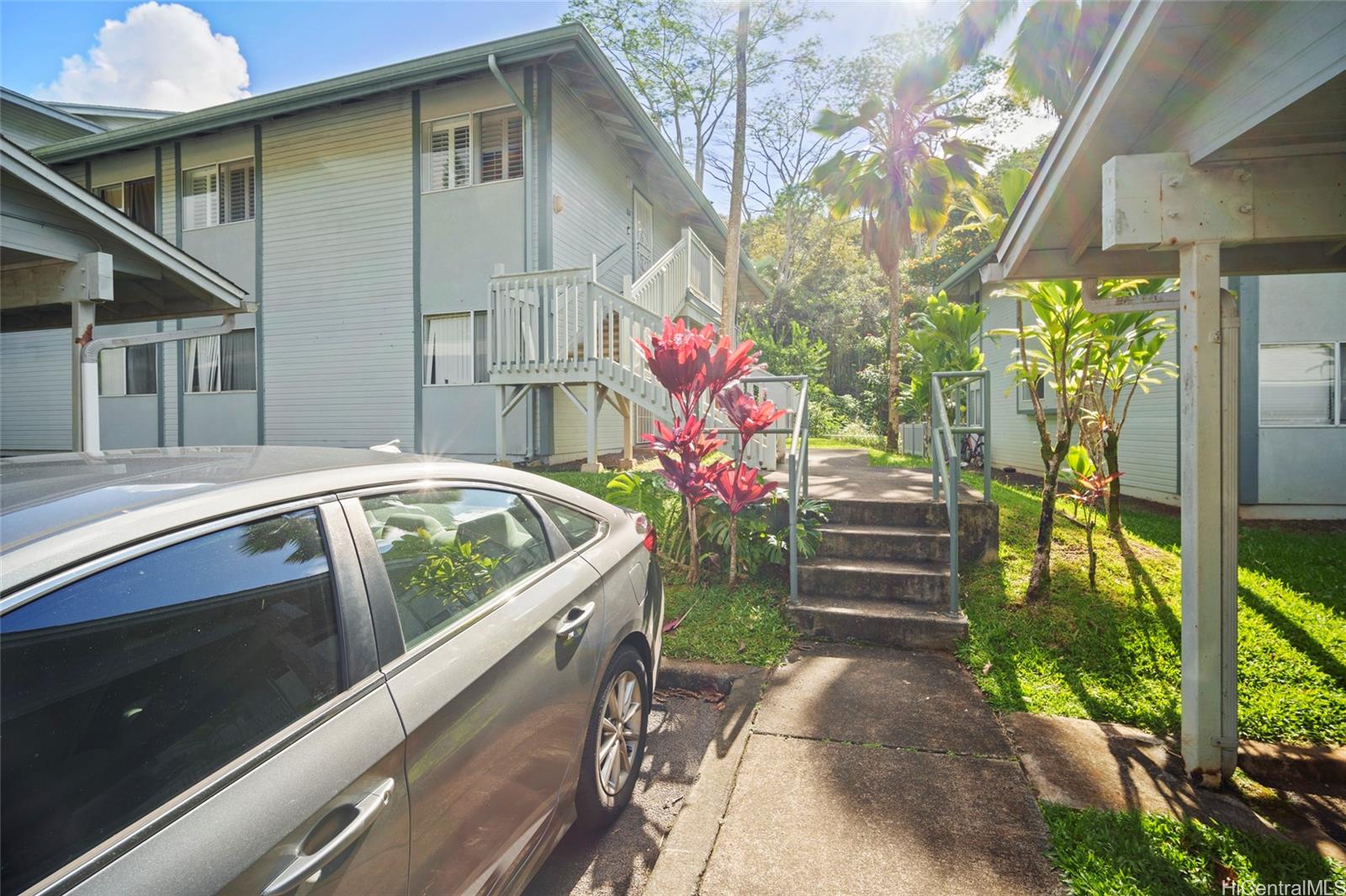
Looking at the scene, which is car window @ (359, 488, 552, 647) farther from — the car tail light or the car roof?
the car tail light

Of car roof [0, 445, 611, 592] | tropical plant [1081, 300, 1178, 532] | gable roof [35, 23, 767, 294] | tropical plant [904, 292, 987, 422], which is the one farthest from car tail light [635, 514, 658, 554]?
tropical plant [904, 292, 987, 422]

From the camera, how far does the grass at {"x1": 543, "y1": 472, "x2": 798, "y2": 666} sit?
13.7 ft

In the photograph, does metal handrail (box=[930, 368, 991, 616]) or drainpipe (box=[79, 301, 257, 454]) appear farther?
drainpipe (box=[79, 301, 257, 454])

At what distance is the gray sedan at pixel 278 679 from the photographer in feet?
3.34

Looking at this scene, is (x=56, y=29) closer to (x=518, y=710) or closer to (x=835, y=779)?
(x=518, y=710)

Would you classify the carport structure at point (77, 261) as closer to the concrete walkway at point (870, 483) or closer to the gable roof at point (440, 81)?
the gable roof at point (440, 81)

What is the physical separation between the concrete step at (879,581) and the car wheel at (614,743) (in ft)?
7.27

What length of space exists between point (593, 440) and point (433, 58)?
237 inches

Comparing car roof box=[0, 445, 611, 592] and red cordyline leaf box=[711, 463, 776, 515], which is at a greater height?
car roof box=[0, 445, 611, 592]

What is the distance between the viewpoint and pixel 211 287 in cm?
596

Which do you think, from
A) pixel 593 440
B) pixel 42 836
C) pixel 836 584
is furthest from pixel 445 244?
pixel 42 836

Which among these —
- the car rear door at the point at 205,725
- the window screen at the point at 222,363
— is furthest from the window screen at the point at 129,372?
the car rear door at the point at 205,725

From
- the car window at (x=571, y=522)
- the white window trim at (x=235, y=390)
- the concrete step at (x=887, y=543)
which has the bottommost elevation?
the concrete step at (x=887, y=543)

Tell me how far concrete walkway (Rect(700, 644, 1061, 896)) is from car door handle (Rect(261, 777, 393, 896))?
1301 millimetres
